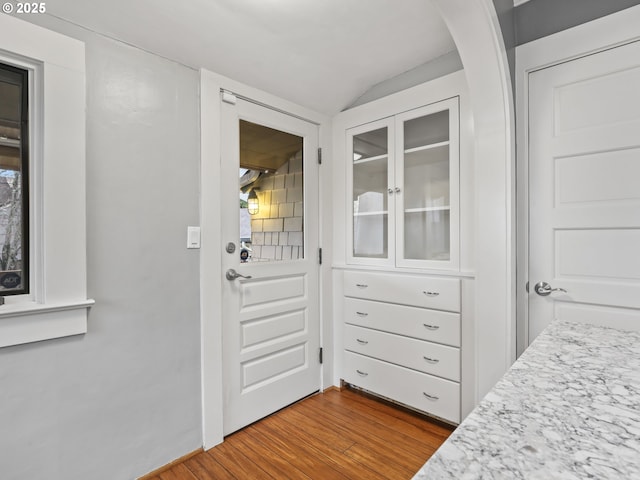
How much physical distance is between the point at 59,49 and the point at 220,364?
1644 millimetres

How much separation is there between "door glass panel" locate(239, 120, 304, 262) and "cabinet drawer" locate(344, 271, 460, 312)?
0.45 metres

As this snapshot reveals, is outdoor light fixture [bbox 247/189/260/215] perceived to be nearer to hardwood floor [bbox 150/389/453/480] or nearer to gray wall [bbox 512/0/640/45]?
hardwood floor [bbox 150/389/453/480]

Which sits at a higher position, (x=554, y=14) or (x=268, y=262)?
(x=554, y=14)

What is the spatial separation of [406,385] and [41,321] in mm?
1968

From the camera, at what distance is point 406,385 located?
2.23 metres

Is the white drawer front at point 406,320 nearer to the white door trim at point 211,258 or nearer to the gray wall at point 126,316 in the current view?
the white door trim at point 211,258

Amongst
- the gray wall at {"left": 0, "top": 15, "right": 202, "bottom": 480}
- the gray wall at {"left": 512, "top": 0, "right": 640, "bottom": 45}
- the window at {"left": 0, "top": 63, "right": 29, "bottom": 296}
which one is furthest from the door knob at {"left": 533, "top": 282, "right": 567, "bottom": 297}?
the window at {"left": 0, "top": 63, "right": 29, "bottom": 296}

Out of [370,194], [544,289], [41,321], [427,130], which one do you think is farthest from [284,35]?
[544,289]

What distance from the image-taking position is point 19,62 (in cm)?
135

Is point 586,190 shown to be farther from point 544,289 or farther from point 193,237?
point 193,237

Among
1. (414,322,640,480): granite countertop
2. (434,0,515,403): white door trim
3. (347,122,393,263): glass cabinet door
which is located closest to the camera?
(414,322,640,480): granite countertop

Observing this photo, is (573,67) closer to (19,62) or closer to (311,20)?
(311,20)

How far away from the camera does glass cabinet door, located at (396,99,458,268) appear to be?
2.06 m

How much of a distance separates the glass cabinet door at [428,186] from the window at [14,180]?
192 cm
